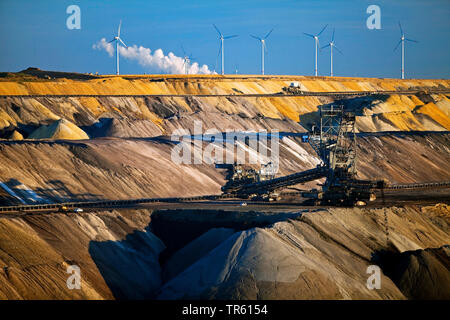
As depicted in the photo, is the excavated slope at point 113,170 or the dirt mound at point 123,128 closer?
the excavated slope at point 113,170

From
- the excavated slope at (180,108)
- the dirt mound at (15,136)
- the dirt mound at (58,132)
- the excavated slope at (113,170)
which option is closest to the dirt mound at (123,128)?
the excavated slope at (180,108)

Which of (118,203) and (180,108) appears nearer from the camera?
(118,203)

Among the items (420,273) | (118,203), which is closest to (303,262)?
(420,273)

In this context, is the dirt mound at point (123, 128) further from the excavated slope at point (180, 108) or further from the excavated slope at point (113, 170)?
the excavated slope at point (113, 170)

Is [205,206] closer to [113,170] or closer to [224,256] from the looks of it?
[113,170]

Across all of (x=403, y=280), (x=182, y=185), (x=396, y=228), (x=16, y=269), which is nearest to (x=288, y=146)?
(x=182, y=185)

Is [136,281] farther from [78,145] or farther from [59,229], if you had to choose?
[78,145]

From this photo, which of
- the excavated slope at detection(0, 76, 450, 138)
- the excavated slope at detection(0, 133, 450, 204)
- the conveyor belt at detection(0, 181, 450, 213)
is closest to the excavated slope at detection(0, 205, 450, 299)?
the conveyor belt at detection(0, 181, 450, 213)
